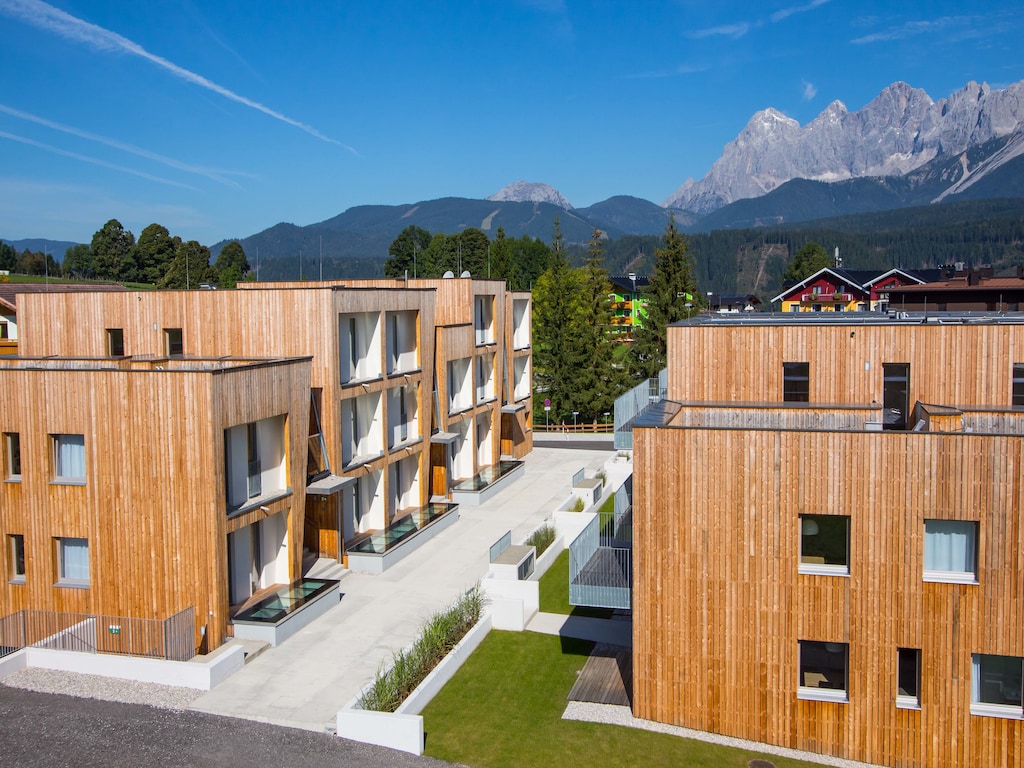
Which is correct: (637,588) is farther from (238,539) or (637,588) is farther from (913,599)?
(238,539)

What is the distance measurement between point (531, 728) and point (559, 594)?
21.9 feet

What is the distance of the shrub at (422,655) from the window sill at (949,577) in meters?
8.50

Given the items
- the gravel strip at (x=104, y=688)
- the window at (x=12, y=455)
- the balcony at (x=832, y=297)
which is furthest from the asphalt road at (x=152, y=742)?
the balcony at (x=832, y=297)

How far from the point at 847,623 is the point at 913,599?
0.98 m

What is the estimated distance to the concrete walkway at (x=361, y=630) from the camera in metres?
15.2

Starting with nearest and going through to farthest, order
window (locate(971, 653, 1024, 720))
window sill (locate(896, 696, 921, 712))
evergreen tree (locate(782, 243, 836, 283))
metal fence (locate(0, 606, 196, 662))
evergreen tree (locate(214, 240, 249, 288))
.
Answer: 1. window (locate(971, 653, 1024, 720))
2. window sill (locate(896, 696, 921, 712))
3. metal fence (locate(0, 606, 196, 662))
4. evergreen tree (locate(782, 243, 836, 283))
5. evergreen tree (locate(214, 240, 249, 288))

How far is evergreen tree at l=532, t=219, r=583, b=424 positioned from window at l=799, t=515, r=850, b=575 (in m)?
34.4

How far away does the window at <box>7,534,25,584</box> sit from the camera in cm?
1823

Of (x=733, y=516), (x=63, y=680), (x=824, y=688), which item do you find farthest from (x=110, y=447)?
(x=824, y=688)

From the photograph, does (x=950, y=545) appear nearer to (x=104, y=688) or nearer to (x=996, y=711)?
(x=996, y=711)

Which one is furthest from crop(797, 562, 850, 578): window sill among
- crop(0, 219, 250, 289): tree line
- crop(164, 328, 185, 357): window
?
crop(0, 219, 250, 289): tree line

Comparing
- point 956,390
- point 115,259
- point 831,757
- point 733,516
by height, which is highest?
point 115,259

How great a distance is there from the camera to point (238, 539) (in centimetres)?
1875

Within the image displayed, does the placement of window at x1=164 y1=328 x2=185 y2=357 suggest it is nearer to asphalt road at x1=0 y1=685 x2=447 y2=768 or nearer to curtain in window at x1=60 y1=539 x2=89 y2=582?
curtain in window at x1=60 y1=539 x2=89 y2=582
